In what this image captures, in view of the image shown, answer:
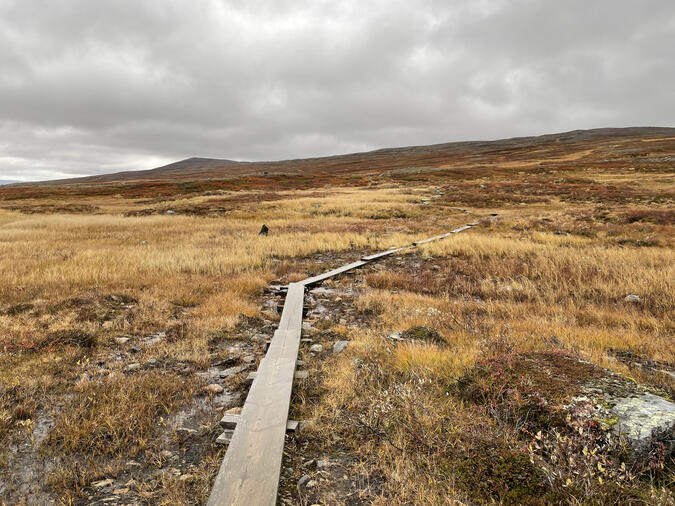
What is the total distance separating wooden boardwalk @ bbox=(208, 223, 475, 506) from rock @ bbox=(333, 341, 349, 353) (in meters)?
0.64

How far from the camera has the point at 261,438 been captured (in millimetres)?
3439

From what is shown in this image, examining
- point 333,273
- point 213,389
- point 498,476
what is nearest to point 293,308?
point 213,389

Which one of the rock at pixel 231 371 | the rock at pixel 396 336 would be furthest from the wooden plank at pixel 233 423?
the rock at pixel 396 336

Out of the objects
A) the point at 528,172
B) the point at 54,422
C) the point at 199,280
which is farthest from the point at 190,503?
the point at 528,172

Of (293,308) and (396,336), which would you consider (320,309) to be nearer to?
(293,308)

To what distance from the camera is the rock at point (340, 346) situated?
5715 mm

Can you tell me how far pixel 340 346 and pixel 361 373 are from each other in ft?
3.76

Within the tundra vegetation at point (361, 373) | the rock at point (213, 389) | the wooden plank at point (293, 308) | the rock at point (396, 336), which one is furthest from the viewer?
the wooden plank at point (293, 308)

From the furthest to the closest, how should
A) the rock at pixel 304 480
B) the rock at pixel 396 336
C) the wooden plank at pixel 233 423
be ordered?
the rock at pixel 396 336 → the wooden plank at pixel 233 423 → the rock at pixel 304 480

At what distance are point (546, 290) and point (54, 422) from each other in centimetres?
1007

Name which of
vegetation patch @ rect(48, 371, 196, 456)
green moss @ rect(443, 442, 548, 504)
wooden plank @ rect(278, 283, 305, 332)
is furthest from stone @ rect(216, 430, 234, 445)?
wooden plank @ rect(278, 283, 305, 332)

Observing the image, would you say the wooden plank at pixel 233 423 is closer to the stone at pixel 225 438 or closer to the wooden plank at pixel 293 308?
the stone at pixel 225 438

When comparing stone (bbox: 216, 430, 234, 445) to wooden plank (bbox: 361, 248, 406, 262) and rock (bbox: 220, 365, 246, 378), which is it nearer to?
rock (bbox: 220, 365, 246, 378)

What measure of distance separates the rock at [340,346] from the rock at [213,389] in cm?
189
